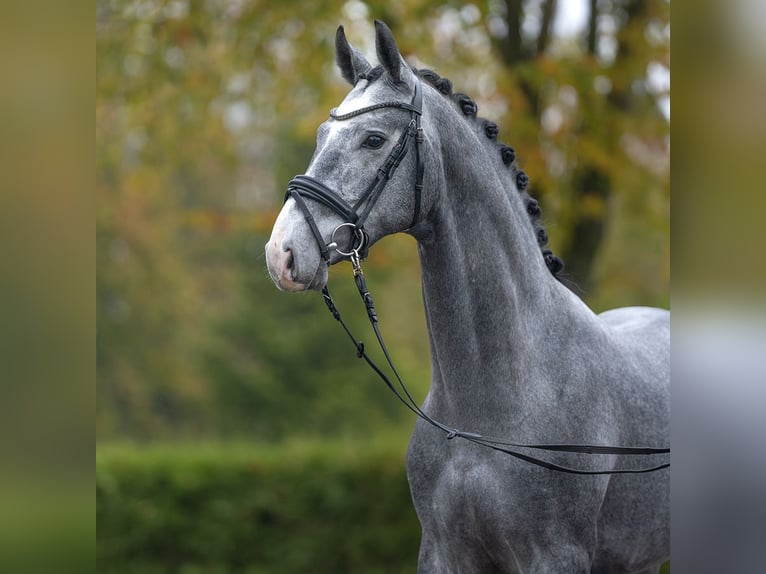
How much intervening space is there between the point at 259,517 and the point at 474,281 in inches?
234

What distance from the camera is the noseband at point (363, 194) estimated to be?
2.74 metres

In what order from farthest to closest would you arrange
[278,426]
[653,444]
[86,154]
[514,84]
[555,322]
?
[278,426] < [514,84] < [653,444] < [555,322] < [86,154]

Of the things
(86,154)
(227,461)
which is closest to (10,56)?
(86,154)

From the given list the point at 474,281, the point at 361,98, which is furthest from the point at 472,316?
the point at 361,98

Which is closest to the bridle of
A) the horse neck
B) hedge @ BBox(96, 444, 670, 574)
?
the horse neck

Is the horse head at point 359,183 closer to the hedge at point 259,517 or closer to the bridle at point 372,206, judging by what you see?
the bridle at point 372,206

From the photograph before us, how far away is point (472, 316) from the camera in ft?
10.3

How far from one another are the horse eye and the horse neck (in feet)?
0.87

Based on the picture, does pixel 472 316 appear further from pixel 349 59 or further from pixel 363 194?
pixel 349 59

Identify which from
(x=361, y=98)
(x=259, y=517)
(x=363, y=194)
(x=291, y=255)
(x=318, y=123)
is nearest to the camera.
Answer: (x=291, y=255)

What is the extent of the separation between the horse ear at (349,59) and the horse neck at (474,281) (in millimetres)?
308

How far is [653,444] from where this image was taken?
361 cm

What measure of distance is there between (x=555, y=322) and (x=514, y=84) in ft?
16.5

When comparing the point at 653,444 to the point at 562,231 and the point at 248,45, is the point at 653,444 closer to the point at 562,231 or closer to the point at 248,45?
the point at 562,231
